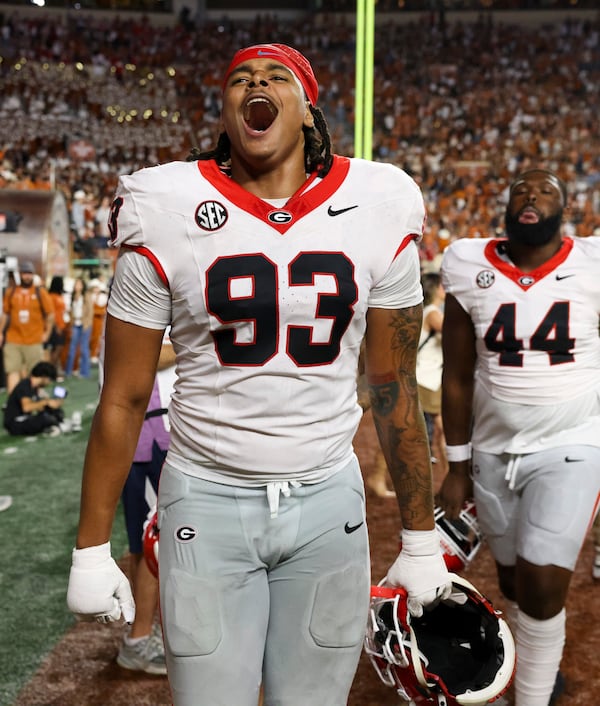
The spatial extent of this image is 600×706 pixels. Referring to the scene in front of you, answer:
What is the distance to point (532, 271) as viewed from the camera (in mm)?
3002

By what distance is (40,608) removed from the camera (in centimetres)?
383

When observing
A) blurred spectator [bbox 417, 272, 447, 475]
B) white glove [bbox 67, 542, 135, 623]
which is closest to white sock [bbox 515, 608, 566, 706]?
white glove [bbox 67, 542, 135, 623]

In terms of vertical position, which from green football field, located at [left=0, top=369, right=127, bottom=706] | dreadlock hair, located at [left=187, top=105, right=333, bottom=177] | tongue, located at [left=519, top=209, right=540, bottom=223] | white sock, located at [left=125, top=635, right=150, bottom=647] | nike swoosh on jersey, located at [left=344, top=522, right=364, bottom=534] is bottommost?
green football field, located at [left=0, top=369, right=127, bottom=706]

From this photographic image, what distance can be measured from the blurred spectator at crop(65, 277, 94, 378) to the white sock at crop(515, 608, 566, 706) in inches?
379

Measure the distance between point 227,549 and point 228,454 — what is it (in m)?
0.18

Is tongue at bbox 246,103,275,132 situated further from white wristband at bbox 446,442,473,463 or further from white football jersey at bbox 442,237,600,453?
white wristband at bbox 446,442,473,463

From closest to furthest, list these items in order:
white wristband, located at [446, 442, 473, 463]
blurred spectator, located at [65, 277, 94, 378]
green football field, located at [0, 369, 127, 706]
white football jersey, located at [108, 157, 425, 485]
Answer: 1. white football jersey, located at [108, 157, 425, 485]
2. white wristband, located at [446, 442, 473, 463]
3. green football field, located at [0, 369, 127, 706]
4. blurred spectator, located at [65, 277, 94, 378]

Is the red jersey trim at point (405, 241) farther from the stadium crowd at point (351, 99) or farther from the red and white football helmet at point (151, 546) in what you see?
the stadium crowd at point (351, 99)

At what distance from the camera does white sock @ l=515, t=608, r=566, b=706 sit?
2.70 meters

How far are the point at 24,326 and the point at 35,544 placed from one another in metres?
4.54

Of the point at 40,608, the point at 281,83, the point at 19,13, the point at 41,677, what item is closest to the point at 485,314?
the point at 281,83

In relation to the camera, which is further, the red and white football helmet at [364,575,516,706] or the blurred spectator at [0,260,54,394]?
the blurred spectator at [0,260,54,394]

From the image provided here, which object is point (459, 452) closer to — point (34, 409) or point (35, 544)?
point (35, 544)

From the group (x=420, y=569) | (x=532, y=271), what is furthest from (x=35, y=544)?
(x=420, y=569)
